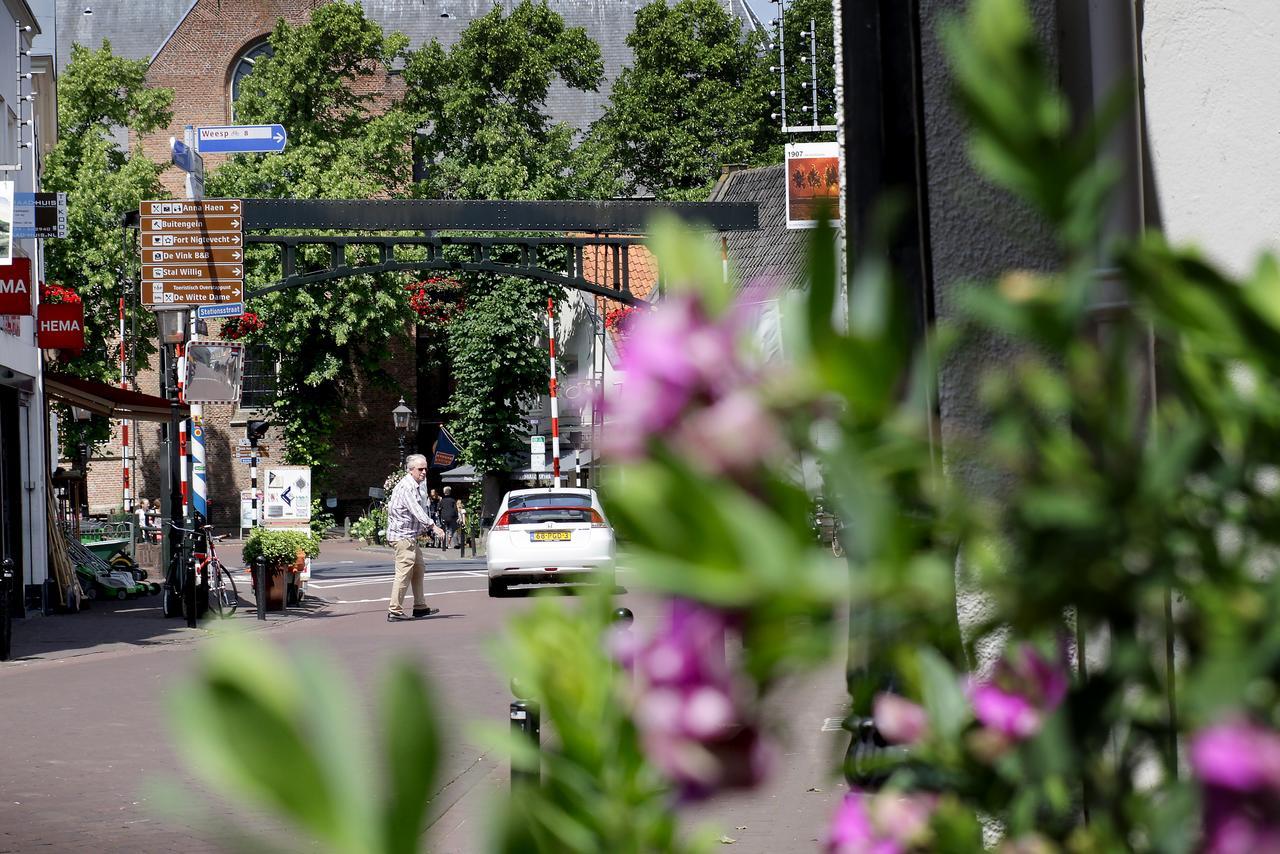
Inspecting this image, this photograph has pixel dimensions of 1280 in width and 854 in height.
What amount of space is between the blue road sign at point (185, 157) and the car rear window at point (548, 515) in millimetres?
6086

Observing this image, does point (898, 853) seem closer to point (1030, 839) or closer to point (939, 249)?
point (1030, 839)

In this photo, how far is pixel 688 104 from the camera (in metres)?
49.0

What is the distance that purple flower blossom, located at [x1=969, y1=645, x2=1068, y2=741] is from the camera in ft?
2.47

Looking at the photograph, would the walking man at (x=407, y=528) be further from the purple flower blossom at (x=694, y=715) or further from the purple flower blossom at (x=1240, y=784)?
the purple flower blossom at (x=1240, y=784)

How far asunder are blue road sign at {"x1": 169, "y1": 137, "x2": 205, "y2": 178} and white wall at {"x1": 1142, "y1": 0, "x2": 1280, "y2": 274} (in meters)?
15.1

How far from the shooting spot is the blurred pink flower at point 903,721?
824 millimetres

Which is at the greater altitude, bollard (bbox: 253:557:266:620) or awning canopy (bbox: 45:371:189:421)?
awning canopy (bbox: 45:371:189:421)

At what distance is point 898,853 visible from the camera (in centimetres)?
77

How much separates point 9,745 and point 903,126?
25.6ft

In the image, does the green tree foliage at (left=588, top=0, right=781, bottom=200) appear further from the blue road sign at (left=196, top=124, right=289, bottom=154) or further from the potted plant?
the blue road sign at (left=196, top=124, right=289, bottom=154)

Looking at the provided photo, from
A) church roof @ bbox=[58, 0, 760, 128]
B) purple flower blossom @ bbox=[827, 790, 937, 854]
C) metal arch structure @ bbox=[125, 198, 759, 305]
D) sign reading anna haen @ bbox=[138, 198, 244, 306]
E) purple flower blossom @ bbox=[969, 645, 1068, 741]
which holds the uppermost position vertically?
church roof @ bbox=[58, 0, 760, 128]

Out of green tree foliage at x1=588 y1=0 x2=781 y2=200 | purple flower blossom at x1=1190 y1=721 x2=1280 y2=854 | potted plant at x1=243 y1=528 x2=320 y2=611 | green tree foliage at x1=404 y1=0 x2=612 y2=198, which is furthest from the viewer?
green tree foliage at x1=588 y1=0 x2=781 y2=200

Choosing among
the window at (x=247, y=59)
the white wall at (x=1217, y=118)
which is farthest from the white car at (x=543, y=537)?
the window at (x=247, y=59)

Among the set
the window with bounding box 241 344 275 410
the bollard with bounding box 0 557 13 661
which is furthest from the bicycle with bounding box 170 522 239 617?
the window with bounding box 241 344 275 410
